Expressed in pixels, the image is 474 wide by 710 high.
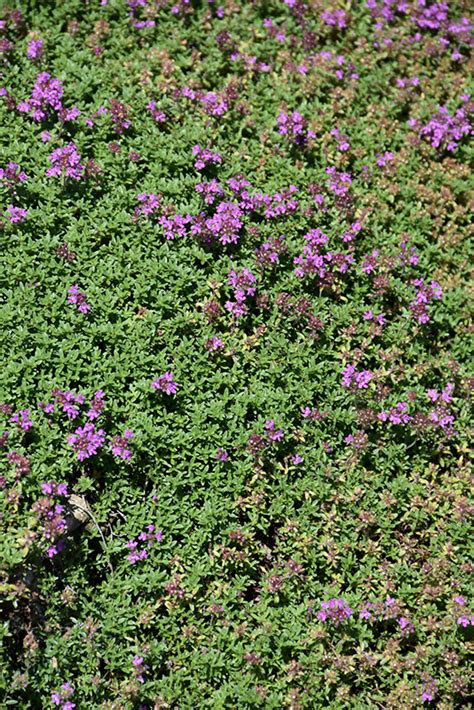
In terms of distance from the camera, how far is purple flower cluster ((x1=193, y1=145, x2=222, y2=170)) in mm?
5125

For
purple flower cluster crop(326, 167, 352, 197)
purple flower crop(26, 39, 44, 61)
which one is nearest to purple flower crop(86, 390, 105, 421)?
purple flower cluster crop(326, 167, 352, 197)

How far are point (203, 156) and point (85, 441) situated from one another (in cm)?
218

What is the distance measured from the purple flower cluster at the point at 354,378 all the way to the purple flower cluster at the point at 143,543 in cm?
147

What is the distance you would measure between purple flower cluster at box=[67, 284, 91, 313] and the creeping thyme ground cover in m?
0.04

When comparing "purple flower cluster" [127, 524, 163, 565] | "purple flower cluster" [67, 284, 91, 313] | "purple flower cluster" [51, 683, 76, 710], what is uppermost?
"purple flower cluster" [67, 284, 91, 313]

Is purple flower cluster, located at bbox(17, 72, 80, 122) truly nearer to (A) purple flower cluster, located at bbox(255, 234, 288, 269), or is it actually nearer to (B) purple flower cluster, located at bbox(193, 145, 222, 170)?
(B) purple flower cluster, located at bbox(193, 145, 222, 170)

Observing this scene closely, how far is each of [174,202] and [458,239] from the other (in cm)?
205

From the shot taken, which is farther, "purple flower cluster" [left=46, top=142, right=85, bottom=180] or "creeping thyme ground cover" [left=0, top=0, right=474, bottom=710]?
"purple flower cluster" [left=46, top=142, right=85, bottom=180]

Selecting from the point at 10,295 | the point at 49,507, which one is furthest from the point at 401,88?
the point at 49,507

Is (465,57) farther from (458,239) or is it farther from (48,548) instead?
(48,548)

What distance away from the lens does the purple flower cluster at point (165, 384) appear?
4321mm

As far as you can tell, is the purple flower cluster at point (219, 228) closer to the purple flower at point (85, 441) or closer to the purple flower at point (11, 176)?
the purple flower at point (11, 176)

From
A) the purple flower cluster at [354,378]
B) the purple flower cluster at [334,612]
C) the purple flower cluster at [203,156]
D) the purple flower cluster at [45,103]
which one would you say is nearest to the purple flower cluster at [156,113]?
the purple flower cluster at [203,156]

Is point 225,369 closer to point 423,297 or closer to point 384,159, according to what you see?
point 423,297
